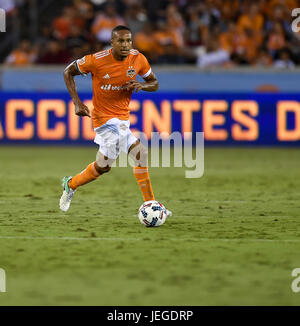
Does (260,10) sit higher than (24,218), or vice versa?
(260,10)

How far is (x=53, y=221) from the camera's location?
8867 mm

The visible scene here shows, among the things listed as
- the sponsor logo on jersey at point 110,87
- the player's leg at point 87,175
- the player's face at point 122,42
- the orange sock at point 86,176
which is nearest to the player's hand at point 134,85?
the sponsor logo on jersey at point 110,87

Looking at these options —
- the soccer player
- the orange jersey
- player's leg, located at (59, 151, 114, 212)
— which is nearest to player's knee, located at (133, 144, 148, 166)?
the soccer player

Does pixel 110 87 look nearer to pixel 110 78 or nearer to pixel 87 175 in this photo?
pixel 110 78

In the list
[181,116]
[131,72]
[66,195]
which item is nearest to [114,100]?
[131,72]

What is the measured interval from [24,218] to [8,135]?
10.7 m

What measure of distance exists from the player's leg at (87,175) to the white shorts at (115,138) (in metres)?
0.08

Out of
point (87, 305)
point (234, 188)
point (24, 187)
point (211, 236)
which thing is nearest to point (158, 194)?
point (234, 188)

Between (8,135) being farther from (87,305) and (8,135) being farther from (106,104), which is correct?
(87,305)

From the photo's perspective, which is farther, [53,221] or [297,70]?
[297,70]

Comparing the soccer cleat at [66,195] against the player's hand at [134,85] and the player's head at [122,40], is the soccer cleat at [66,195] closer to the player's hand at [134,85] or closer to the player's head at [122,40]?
the player's hand at [134,85]

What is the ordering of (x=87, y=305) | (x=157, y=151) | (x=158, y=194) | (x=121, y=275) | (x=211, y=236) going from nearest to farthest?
(x=87, y=305) → (x=121, y=275) → (x=211, y=236) → (x=158, y=194) → (x=157, y=151)

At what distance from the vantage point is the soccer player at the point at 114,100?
880 centimetres

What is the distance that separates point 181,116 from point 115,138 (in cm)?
1032
